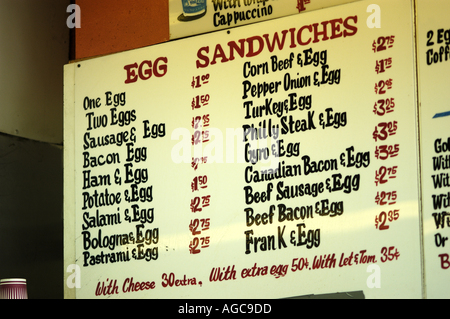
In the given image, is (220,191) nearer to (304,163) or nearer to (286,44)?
(304,163)

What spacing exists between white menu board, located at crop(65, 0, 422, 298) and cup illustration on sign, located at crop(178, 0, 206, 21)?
0.17m

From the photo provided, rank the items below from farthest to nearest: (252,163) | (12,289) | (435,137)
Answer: (252,163)
(12,289)
(435,137)

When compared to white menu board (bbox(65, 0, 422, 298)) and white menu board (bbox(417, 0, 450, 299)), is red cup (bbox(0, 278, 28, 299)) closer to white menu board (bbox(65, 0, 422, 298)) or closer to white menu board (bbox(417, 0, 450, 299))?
white menu board (bbox(65, 0, 422, 298))

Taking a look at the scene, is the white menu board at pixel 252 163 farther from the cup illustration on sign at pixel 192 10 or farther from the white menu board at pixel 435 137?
the cup illustration on sign at pixel 192 10

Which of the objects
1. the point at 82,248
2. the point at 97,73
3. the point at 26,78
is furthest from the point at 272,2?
the point at 26,78

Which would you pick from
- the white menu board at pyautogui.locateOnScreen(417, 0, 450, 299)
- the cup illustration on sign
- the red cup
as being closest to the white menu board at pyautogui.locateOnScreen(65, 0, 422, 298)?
the white menu board at pyautogui.locateOnScreen(417, 0, 450, 299)

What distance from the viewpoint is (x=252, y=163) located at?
11.8 ft

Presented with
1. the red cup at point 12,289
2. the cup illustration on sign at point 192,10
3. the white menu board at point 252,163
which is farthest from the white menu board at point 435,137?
the red cup at point 12,289

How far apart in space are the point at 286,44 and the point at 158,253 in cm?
146

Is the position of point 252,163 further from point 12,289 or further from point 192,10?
point 12,289

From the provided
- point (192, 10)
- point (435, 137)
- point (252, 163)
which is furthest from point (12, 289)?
point (435, 137)

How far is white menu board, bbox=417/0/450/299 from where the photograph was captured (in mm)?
3047

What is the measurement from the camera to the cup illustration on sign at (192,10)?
3.95 meters

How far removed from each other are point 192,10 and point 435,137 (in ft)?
5.70
